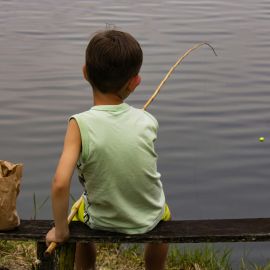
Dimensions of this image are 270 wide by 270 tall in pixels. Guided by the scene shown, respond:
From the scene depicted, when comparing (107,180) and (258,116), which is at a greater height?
(107,180)

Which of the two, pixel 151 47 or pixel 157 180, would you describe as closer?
pixel 157 180

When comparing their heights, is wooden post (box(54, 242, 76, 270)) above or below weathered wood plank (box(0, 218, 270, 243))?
below

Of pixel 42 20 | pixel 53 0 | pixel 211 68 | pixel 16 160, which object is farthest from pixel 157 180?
pixel 53 0

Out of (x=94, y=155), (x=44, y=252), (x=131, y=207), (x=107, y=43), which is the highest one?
(x=107, y=43)

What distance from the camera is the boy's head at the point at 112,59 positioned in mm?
3203

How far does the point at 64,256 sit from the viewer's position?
3.59 metres

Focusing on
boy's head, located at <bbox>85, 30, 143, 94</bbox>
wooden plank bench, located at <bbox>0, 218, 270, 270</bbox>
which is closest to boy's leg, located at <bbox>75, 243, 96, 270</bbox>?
wooden plank bench, located at <bbox>0, 218, 270, 270</bbox>

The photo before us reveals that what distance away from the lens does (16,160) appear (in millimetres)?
6668

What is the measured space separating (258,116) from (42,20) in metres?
5.29

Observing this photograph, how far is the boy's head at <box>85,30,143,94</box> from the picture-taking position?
10.5 feet

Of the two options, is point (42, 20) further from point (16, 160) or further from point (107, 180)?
point (107, 180)

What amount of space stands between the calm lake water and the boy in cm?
207

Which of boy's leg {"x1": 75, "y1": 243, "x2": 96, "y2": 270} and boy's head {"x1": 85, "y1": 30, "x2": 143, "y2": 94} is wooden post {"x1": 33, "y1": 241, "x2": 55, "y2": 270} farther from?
boy's head {"x1": 85, "y1": 30, "x2": 143, "y2": 94}

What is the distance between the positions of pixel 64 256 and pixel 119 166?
57 centimetres
